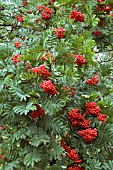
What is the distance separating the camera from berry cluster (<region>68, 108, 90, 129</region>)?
159 cm

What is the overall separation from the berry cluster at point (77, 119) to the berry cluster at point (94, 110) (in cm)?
4

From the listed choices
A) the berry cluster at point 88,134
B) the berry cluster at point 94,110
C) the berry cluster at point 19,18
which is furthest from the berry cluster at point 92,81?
the berry cluster at point 19,18

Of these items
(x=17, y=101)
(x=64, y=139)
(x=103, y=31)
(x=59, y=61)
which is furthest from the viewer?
(x=103, y=31)

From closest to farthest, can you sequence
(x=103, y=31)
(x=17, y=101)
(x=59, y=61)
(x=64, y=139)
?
(x=17, y=101), (x=59, y=61), (x=64, y=139), (x=103, y=31)

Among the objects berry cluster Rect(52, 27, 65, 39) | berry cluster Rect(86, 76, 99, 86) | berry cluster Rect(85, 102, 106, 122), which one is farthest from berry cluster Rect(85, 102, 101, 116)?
berry cluster Rect(52, 27, 65, 39)

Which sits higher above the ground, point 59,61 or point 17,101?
point 59,61

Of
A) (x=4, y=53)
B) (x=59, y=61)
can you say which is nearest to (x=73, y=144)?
(x=59, y=61)

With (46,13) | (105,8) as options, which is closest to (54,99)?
(46,13)

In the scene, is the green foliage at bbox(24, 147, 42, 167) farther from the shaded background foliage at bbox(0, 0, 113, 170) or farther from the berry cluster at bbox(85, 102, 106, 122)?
the berry cluster at bbox(85, 102, 106, 122)

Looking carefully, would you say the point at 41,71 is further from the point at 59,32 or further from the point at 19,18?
the point at 19,18

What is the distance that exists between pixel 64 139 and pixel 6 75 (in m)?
0.45

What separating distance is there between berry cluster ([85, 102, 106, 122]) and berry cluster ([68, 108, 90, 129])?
0.04 meters

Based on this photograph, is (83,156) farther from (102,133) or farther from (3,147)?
(3,147)

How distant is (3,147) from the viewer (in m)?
1.72
